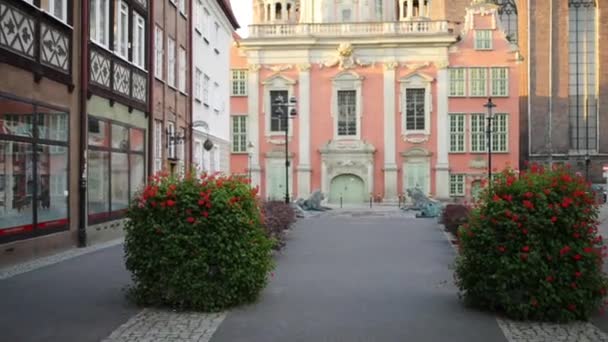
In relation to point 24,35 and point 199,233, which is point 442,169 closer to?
point 24,35

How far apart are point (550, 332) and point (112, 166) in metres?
13.9

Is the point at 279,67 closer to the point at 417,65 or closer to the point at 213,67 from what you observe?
the point at 417,65

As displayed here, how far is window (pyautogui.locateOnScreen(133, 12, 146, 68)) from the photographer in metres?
20.8

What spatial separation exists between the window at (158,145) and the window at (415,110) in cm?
2974

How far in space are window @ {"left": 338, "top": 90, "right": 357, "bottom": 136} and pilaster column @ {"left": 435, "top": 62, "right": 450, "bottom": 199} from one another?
5.94 metres

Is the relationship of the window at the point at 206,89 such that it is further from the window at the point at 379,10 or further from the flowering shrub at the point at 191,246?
the window at the point at 379,10

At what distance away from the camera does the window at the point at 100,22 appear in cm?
1752

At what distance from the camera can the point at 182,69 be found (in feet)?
87.7

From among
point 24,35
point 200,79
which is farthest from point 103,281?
point 200,79

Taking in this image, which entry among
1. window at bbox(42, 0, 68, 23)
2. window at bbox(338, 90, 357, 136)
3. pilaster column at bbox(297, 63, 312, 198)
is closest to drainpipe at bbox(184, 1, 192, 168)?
window at bbox(42, 0, 68, 23)

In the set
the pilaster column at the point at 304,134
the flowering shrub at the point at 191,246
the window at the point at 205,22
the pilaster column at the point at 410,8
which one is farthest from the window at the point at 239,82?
the flowering shrub at the point at 191,246

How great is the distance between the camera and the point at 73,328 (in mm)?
7812

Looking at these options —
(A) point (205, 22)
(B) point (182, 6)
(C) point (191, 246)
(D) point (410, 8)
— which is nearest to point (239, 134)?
(D) point (410, 8)

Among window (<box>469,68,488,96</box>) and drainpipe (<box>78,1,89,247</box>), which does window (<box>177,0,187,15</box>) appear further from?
window (<box>469,68,488,96</box>)
